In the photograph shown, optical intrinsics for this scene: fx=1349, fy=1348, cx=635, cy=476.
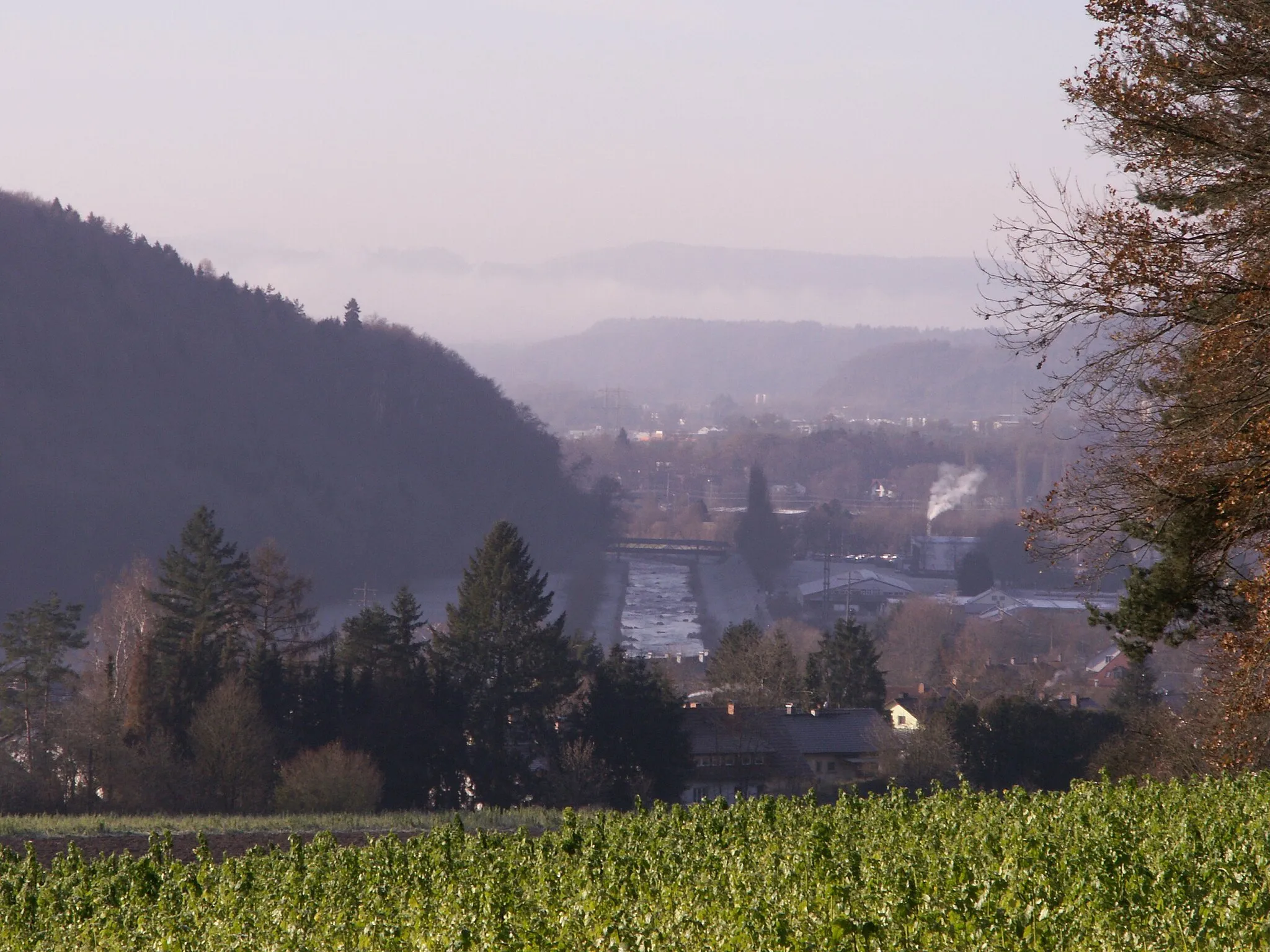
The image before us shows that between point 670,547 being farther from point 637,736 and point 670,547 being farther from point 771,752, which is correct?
point 637,736

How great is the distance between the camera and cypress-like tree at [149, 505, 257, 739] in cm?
3647

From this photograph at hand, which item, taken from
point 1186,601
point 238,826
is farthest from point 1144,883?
point 238,826

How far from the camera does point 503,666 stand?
40.0 m

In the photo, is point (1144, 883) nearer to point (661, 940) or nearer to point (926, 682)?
point (661, 940)

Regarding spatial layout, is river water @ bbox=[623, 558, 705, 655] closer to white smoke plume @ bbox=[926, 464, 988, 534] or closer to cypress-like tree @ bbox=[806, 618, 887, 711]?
cypress-like tree @ bbox=[806, 618, 887, 711]

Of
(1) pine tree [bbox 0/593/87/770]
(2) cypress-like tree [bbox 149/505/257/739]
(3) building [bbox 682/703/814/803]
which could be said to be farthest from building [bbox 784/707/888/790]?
(1) pine tree [bbox 0/593/87/770]

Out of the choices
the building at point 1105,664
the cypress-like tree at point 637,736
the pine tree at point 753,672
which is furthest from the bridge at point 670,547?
the cypress-like tree at point 637,736

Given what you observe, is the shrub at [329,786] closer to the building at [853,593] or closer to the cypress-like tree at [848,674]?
the cypress-like tree at [848,674]

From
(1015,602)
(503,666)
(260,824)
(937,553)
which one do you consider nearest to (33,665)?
(503,666)

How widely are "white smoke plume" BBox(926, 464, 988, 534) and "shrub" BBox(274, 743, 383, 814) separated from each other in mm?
140256

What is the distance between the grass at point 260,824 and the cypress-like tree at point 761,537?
298ft

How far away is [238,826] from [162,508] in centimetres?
8864

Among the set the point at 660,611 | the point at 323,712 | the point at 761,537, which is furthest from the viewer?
the point at 761,537

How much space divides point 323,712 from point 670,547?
94225 mm
